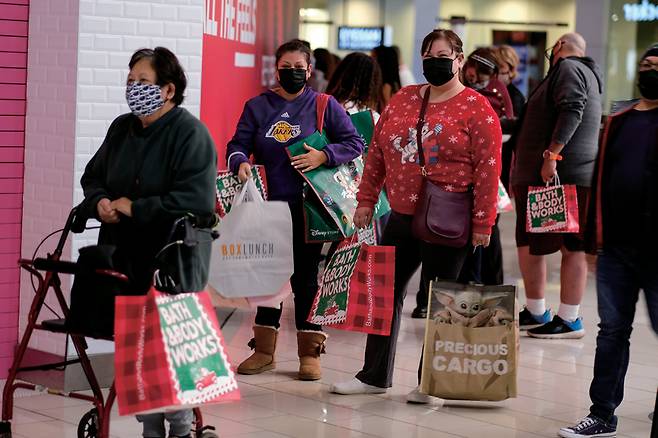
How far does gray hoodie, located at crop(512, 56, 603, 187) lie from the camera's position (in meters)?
7.64

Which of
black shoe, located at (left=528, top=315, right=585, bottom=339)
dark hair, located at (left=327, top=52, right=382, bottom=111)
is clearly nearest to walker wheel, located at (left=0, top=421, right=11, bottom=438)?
dark hair, located at (left=327, top=52, right=382, bottom=111)

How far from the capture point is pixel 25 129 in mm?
6180

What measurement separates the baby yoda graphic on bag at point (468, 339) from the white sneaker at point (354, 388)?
0.46 meters

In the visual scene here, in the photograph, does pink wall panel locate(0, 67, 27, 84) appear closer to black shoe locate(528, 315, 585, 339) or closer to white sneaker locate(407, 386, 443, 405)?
white sneaker locate(407, 386, 443, 405)

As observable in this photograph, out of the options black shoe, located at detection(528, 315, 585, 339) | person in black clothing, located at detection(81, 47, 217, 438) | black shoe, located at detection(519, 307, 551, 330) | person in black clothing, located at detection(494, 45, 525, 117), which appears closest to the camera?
person in black clothing, located at detection(81, 47, 217, 438)

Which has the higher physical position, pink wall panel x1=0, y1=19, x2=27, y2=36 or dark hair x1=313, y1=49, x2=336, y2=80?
dark hair x1=313, y1=49, x2=336, y2=80

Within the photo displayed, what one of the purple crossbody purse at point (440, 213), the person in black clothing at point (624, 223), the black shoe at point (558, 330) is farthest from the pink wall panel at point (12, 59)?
the black shoe at point (558, 330)

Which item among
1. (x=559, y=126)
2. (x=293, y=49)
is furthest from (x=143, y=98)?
(x=559, y=126)

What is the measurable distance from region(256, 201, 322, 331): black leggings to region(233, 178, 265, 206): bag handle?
401mm

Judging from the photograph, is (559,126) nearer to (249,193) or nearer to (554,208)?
(554,208)

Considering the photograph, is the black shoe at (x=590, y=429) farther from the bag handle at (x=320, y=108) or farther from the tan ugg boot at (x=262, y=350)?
the bag handle at (x=320, y=108)

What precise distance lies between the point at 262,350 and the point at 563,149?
7.90 ft

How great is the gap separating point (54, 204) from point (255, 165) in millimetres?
1026

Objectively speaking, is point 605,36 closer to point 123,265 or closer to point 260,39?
point 260,39
